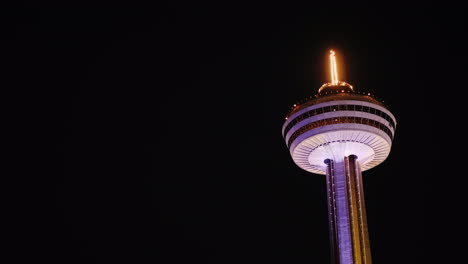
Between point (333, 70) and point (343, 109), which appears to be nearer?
point (343, 109)

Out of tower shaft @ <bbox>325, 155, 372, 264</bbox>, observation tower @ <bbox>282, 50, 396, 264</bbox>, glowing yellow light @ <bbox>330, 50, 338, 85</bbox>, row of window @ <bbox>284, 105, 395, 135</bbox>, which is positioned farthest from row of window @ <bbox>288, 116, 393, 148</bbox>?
glowing yellow light @ <bbox>330, 50, 338, 85</bbox>

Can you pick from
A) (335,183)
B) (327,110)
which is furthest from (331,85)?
(335,183)

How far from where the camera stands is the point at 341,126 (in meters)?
73.5

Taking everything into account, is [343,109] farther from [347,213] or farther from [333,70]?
[347,213]

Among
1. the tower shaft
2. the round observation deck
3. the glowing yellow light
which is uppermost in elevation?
the glowing yellow light

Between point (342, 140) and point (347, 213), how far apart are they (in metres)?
9.38

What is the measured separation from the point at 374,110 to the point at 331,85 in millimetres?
7173

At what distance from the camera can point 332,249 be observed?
69.4 metres

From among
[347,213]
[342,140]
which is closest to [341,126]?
[342,140]

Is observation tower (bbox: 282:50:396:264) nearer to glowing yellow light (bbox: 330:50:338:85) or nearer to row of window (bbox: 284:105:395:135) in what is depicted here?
row of window (bbox: 284:105:395:135)

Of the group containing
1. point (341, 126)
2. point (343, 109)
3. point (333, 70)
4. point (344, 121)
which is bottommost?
point (341, 126)

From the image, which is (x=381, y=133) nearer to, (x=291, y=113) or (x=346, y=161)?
(x=346, y=161)

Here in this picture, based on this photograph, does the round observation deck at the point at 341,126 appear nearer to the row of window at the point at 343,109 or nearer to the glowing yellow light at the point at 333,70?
the row of window at the point at 343,109

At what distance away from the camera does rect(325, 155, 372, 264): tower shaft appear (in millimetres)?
68125
